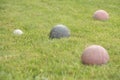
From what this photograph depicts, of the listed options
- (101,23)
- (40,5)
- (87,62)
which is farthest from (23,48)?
(40,5)

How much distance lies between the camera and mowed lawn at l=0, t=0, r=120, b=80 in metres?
5.59

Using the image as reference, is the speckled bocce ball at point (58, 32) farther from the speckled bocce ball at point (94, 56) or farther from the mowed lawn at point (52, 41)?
the speckled bocce ball at point (94, 56)

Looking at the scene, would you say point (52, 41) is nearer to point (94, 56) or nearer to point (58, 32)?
point (58, 32)

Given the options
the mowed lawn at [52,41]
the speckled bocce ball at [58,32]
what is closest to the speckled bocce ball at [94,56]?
the mowed lawn at [52,41]

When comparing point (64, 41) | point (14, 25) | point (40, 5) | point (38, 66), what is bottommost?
point (40, 5)

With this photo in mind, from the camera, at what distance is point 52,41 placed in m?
7.75

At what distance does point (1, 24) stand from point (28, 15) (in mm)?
1662

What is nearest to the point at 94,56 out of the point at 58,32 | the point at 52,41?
the point at 52,41

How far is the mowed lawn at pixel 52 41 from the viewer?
5590mm

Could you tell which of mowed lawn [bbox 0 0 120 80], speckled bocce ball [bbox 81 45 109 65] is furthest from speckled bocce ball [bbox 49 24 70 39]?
speckled bocce ball [bbox 81 45 109 65]

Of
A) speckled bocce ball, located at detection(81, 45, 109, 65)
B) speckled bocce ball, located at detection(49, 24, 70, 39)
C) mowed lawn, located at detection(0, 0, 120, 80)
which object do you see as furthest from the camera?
speckled bocce ball, located at detection(49, 24, 70, 39)

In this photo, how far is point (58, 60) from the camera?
627 centimetres

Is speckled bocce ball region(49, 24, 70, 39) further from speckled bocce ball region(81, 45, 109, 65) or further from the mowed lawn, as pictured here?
speckled bocce ball region(81, 45, 109, 65)

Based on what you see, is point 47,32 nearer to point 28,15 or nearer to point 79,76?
point 28,15
